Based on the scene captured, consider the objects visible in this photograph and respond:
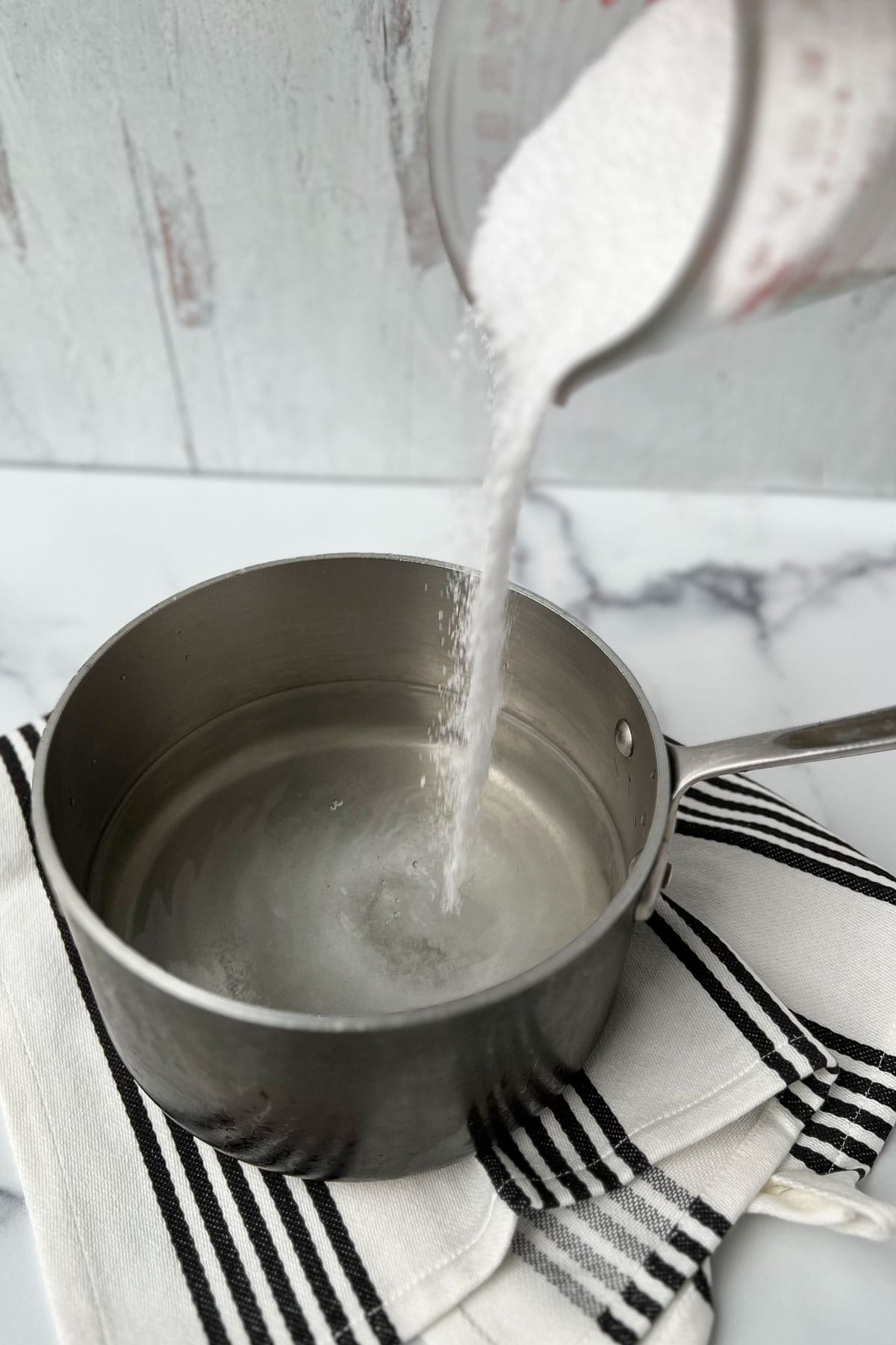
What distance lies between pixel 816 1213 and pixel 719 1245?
33 mm

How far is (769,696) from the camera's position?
1.94 feet

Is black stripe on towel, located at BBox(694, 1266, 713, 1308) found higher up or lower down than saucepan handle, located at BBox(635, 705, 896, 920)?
lower down

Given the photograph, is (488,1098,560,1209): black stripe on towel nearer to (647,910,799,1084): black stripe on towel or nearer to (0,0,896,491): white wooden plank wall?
(647,910,799,1084): black stripe on towel

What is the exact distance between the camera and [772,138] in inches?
10.8

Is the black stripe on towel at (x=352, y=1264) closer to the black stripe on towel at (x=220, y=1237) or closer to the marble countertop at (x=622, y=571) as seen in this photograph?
the black stripe on towel at (x=220, y=1237)

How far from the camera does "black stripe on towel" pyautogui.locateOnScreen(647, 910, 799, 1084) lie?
40 cm

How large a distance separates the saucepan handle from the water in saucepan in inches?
3.6

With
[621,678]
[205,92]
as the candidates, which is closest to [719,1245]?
[621,678]

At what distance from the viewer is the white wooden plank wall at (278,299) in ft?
1.77

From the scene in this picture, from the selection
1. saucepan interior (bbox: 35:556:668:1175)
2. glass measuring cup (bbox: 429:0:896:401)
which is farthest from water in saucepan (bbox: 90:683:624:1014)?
glass measuring cup (bbox: 429:0:896:401)

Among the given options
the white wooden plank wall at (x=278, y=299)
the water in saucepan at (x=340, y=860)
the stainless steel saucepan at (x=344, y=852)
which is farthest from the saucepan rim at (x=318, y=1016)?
the white wooden plank wall at (x=278, y=299)

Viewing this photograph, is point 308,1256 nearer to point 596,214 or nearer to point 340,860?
point 340,860

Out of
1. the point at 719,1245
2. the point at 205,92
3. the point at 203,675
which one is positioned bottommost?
the point at 719,1245

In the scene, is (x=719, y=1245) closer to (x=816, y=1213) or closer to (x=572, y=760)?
(x=816, y=1213)
